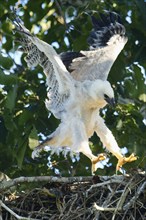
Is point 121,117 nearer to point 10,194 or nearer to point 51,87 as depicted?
point 51,87

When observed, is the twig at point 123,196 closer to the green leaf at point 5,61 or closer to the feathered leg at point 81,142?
the feathered leg at point 81,142

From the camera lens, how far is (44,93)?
10.3 meters

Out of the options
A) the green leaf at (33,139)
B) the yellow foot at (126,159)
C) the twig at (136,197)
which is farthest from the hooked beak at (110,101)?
the twig at (136,197)

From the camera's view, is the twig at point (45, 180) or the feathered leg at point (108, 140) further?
the feathered leg at point (108, 140)

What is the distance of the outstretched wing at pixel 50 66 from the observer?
9438mm

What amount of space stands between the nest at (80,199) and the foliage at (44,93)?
70cm

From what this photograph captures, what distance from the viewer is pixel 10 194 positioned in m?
9.14

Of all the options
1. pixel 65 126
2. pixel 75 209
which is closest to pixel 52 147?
pixel 65 126

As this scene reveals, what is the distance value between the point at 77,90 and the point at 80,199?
43.2 inches

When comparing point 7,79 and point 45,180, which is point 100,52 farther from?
point 45,180

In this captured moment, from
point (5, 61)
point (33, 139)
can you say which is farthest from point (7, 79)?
point (33, 139)

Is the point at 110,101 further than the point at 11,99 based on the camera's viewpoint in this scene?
No

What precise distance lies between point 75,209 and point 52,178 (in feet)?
1.45

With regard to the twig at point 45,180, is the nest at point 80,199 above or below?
below
